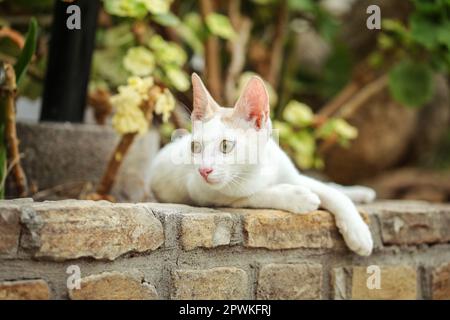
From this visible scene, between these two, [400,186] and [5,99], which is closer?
[5,99]

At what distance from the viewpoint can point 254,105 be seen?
4.58 feet

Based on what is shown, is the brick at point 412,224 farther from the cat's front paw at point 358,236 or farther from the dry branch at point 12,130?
the dry branch at point 12,130

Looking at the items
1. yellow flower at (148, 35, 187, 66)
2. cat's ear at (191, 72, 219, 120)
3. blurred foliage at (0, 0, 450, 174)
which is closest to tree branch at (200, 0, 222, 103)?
blurred foliage at (0, 0, 450, 174)

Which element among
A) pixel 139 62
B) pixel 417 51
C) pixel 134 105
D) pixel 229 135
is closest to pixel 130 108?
pixel 134 105

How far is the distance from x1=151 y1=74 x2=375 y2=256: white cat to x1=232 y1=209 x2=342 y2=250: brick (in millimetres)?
28

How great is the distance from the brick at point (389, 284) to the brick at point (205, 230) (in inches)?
18.1

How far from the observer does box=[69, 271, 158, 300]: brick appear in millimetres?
1225

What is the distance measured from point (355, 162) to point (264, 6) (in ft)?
4.66

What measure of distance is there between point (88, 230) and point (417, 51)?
1.87m

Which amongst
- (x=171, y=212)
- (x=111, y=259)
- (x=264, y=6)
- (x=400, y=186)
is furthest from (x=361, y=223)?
(x=400, y=186)

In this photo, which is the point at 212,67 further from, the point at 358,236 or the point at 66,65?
the point at 358,236

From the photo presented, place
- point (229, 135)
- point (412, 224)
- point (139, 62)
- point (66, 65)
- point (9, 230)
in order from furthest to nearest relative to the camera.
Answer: point (66, 65), point (139, 62), point (412, 224), point (229, 135), point (9, 230)

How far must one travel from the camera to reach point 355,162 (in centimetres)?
379
